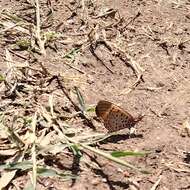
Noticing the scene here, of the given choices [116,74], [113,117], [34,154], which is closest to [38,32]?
[116,74]

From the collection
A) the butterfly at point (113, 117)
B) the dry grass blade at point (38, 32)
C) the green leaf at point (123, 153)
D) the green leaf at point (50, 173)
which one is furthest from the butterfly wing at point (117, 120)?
the dry grass blade at point (38, 32)

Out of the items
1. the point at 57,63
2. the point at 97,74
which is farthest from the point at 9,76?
the point at 97,74

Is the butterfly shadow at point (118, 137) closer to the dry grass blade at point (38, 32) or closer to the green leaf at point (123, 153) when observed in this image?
the green leaf at point (123, 153)

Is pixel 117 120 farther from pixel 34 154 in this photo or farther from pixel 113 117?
pixel 34 154

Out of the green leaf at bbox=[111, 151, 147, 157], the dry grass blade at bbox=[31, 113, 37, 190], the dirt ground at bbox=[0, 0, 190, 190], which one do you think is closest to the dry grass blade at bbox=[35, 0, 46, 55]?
the dirt ground at bbox=[0, 0, 190, 190]

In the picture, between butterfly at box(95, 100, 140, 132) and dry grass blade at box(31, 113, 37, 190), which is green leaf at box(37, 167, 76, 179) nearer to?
dry grass blade at box(31, 113, 37, 190)

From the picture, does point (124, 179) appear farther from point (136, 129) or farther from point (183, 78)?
point (183, 78)
